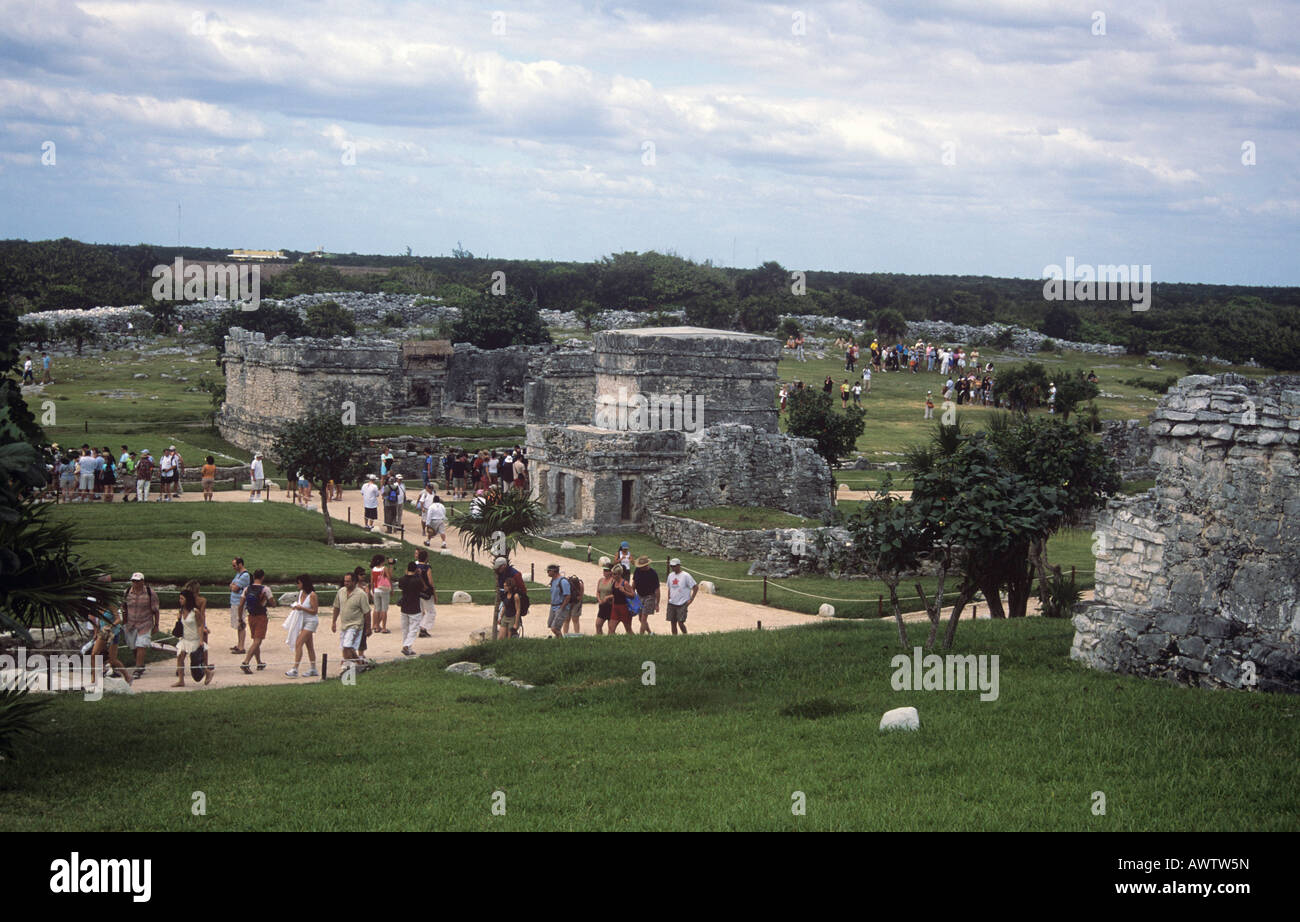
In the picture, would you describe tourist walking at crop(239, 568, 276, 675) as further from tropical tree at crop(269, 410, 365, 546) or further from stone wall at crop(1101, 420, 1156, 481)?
stone wall at crop(1101, 420, 1156, 481)

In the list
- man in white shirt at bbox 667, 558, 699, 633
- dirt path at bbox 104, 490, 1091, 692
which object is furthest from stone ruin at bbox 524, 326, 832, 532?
man in white shirt at bbox 667, 558, 699, 633

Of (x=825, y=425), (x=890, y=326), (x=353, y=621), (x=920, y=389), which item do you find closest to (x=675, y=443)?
(x=825, y=425)

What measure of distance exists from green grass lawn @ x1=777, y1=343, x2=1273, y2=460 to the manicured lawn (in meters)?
5.66

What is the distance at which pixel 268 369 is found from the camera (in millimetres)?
43250

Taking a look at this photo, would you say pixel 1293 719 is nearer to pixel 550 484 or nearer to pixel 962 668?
pixel 962 668

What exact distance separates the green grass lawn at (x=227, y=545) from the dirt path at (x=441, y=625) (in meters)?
0.54

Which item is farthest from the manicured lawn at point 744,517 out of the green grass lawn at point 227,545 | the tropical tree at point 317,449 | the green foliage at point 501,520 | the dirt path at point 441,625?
the tropical tree at point 317,449

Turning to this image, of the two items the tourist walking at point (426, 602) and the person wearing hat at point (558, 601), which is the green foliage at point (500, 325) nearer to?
the tourist walking at point (426, 602)

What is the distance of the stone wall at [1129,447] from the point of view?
121 feet

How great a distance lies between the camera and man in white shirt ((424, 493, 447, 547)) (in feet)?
88.4

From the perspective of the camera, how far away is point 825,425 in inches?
1345

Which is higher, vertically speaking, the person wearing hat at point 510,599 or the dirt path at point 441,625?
the person wearing hat at point 510,599
